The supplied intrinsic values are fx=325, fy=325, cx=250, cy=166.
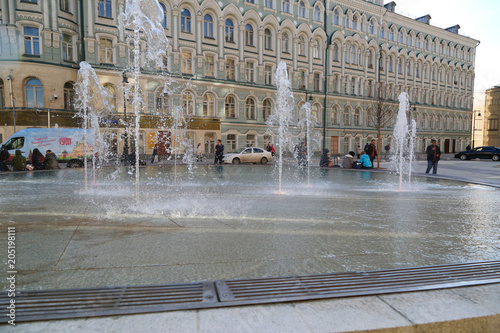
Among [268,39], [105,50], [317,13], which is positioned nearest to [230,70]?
[268,39]

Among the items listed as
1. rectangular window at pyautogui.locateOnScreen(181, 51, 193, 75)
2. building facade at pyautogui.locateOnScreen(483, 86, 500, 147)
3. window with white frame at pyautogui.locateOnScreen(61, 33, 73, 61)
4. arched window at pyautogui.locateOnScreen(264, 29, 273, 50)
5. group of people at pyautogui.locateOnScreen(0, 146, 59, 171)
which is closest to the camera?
group of people at pyautogui.locateOnScreen(0, 146, 59, 171)

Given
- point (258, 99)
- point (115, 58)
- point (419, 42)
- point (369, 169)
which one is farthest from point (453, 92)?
point (115, 58)

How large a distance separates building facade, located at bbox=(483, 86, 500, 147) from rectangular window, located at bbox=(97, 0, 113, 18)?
7105cm

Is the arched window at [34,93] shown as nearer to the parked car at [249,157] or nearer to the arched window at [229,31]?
the parked car at [249,157]

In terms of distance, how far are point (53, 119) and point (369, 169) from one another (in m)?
22.9

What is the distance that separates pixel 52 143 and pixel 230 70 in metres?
18.1

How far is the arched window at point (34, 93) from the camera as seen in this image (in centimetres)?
2389

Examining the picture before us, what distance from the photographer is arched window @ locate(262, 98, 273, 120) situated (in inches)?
1405

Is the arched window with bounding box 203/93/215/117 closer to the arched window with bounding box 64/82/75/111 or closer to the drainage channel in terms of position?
the arched window with bounding box 64/82/75/111

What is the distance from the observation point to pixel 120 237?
16.3 ft

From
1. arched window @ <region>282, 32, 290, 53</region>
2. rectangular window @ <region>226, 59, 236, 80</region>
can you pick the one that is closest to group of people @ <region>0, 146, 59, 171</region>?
rectangular window @ <region>226, 59, 236, 80</region>

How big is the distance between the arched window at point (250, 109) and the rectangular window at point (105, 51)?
1362cm

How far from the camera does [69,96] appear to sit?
25844mm

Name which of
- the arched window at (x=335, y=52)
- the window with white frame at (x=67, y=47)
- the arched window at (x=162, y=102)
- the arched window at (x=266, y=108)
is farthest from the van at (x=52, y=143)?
the arched window at (x=335, y=52)
